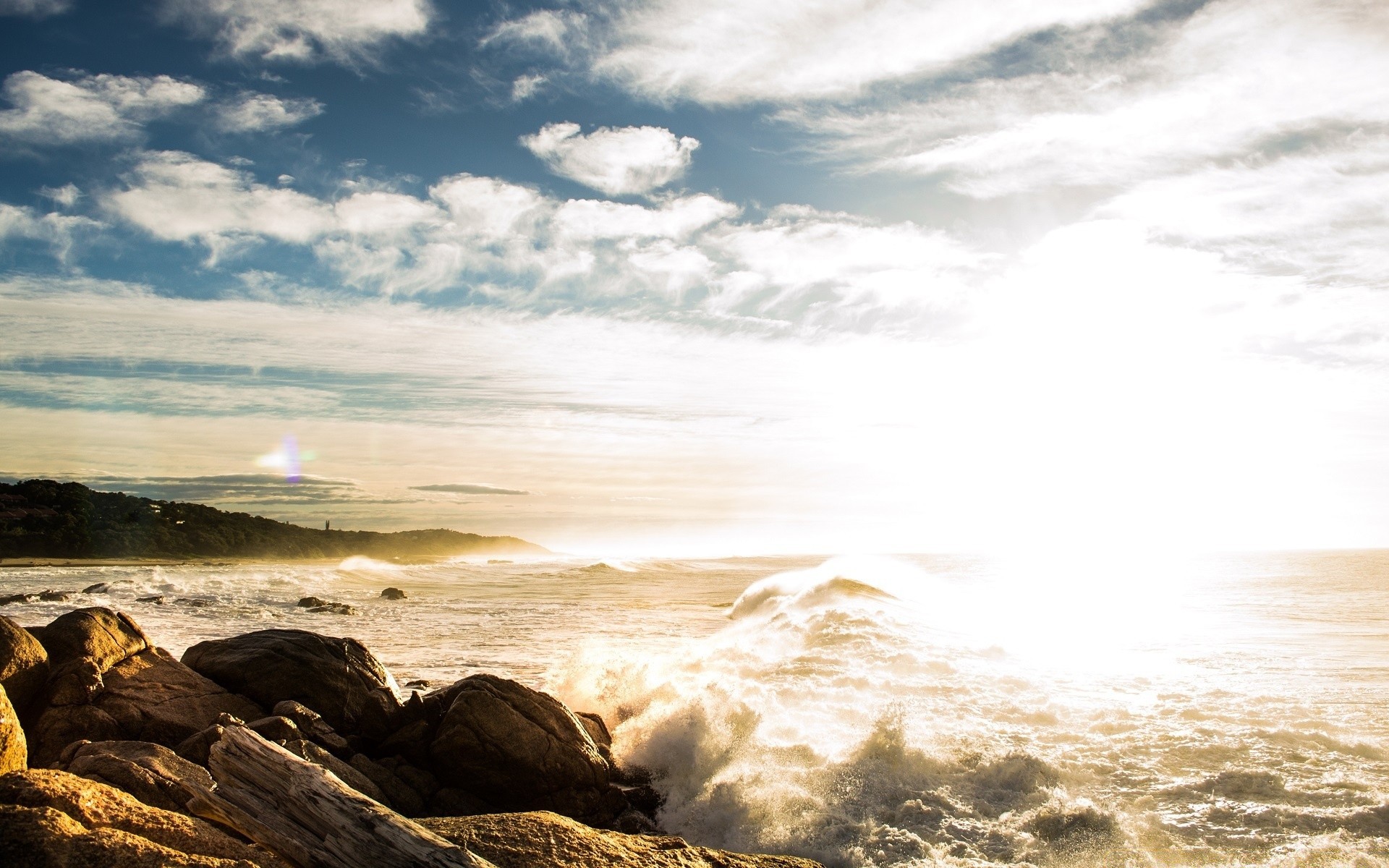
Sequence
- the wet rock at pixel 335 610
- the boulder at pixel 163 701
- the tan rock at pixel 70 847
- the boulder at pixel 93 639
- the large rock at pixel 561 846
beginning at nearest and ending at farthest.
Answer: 1. the tan rock at pixel 70 847
2. the large rock at pixel 561 846
3. the boulder at pixel 163 701
4. the boulder at pixel 93 639
5. the wet rock at pixel 335 610

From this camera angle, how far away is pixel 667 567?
190 feet

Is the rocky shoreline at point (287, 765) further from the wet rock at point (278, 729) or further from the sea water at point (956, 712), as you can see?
the sea water at point (956, 712)

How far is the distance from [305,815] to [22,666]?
4717 millimetres

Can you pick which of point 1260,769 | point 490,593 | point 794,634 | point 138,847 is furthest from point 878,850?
point 490,593

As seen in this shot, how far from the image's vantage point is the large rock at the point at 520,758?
705 cm

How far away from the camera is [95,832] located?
3.94 metres

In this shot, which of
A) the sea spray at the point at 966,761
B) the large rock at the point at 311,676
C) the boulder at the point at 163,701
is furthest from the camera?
the large rock at the point at 311,676

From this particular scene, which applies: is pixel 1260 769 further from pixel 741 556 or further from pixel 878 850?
pixel 741 556

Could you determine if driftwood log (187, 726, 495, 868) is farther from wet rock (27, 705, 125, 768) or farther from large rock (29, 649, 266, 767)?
wet rock (27, 705, 125, 768)

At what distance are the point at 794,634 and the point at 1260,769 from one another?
9.27m

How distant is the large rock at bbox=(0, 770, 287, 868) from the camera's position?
3.74 m

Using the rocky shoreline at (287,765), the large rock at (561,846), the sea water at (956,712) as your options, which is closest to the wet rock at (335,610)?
the sea water at (956,712)

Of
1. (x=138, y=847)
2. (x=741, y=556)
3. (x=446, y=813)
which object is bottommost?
(x=741, y=556)

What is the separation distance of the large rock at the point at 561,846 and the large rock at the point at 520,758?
1.71 m
